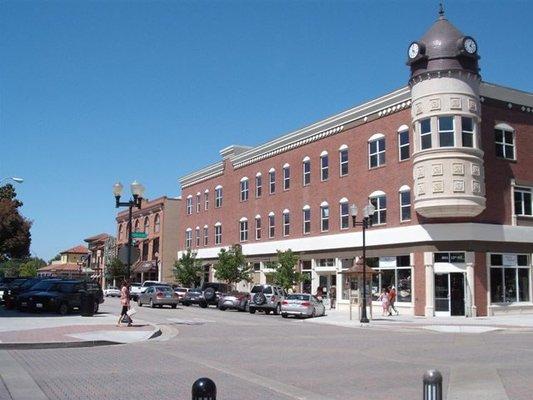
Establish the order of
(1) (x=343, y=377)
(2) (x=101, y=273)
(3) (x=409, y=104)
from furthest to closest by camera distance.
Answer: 1. (2) (x=101, y=273)
2. (3) (x=409, y=104)
3. (1) (x=343, y=377)

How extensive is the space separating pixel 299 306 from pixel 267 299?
3300 millimetres

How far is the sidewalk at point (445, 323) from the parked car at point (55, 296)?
38.4ft

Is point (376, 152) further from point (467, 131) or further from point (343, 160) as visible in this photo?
point (467, 131)

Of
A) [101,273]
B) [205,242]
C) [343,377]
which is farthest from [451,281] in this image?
[101,273]

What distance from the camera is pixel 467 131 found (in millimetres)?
34344

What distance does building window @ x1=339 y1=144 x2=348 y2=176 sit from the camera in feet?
140

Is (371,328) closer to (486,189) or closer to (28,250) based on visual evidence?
(486,189)

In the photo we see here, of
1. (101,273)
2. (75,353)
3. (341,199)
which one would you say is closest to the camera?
(75,353)

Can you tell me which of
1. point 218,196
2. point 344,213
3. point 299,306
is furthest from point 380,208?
point 218,196

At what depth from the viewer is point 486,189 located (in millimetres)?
35344

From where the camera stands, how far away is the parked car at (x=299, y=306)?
34219 millimetres

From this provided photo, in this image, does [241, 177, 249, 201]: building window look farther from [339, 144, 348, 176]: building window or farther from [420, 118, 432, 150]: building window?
[420, 118, 432, 150]: building window

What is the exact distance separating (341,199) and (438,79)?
11.3 m

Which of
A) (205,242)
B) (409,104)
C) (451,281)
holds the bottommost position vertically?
(451,281)
